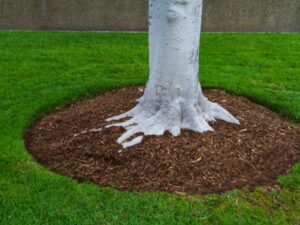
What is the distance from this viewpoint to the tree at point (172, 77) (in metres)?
4.46

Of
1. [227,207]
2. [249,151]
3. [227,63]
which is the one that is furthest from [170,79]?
[227,63]

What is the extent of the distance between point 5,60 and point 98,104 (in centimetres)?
296

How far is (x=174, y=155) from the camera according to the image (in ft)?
13.8

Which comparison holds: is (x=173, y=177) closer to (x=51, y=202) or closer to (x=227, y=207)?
(x=227, y=207)

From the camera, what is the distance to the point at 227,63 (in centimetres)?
780

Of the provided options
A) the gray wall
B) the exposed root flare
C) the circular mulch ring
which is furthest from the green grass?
the exposed root flare

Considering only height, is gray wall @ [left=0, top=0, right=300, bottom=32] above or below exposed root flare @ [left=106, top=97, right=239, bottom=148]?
above

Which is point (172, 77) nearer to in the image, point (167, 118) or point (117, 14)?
point (167, 118)

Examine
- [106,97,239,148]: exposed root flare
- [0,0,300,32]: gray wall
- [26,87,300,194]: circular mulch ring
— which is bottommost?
[26,87,300,194]: circular mulch ring

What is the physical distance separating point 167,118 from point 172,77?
40cm

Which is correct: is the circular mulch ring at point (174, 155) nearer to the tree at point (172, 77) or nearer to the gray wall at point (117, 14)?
the tree at point (172, 77)

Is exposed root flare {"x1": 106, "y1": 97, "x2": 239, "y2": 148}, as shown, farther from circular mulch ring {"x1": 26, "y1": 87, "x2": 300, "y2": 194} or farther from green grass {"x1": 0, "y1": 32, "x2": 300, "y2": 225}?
green grass {"x1": 0, "y1": 32, "x2": 300, "y2": 225}

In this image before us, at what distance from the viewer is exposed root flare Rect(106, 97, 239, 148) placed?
450cm

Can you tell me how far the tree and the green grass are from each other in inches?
34.0
